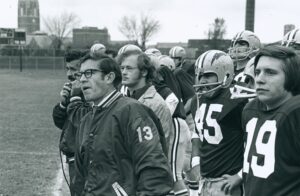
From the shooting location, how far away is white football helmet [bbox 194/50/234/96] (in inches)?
193

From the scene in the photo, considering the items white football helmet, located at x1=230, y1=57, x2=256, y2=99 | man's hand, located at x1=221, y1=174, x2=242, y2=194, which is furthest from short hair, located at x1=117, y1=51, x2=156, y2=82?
man's hand, located at x1=221, y1=174, x2=242, y2=194

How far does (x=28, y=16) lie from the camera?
17812 centimetres

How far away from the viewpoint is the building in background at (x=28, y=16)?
6929 inches

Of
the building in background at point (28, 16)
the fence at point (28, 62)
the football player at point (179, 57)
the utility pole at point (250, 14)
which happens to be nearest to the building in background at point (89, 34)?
the fence at point (28, 62)

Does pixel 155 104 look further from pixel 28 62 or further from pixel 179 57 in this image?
pixel 28 62

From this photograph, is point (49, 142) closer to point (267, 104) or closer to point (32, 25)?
point (267, 104)

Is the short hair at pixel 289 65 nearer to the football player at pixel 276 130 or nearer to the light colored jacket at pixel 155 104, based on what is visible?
the football player at pixel 276 130

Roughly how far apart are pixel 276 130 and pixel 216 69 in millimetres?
1649

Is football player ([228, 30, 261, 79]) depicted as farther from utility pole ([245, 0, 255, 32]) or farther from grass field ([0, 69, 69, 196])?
utility pole ([245, 0, 255, 32])

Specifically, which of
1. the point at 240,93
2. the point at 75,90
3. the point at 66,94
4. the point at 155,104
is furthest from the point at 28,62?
the point at 240,93

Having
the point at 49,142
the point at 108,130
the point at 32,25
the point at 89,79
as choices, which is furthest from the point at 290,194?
the point at 32,25

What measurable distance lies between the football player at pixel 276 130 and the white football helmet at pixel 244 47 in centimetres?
249

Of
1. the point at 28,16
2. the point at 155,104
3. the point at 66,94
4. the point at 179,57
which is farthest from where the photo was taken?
the point at 28,16

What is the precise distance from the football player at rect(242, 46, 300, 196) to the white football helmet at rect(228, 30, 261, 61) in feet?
8.17
